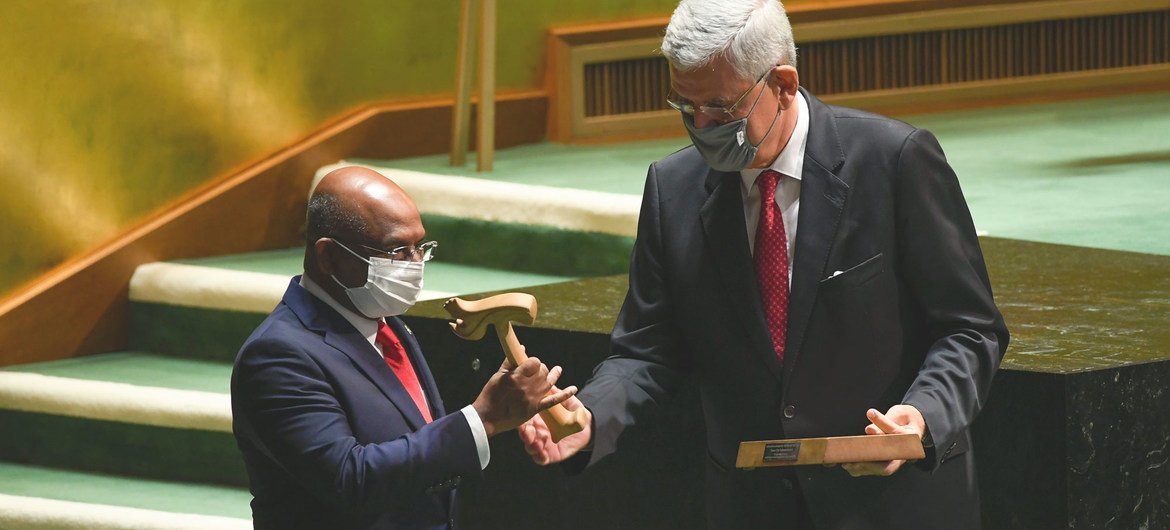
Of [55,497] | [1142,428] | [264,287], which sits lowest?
[55,497]

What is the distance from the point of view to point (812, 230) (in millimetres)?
2334

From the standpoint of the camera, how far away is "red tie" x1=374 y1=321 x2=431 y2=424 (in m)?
2.46

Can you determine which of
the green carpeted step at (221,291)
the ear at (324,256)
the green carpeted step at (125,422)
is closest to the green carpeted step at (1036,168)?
the green carpeted step at (221,291)

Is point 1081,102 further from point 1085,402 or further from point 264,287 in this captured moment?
point 1085,402

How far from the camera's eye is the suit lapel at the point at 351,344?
2.36m

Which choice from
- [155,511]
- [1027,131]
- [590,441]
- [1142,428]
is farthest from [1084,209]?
[590,441]

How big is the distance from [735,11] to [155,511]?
245 cm

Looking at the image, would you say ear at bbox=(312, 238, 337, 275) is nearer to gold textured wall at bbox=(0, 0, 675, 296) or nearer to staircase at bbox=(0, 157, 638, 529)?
staircase at bbox=(0, 157, 638, 529)

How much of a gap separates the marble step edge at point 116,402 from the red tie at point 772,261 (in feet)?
7.47

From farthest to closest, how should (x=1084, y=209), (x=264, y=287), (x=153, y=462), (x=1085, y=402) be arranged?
(x=1084, y=209) < (x=264, y=287) < (x=153, y=462) < (x=1085, y=402)

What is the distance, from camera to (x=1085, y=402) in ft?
8.97

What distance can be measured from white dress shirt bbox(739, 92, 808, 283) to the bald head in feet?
1.50

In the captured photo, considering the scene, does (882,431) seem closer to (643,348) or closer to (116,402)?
(643,348)

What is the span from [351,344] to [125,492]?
7.53ft
